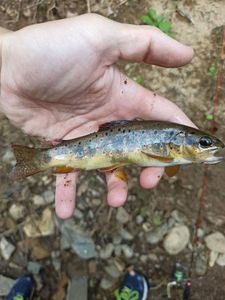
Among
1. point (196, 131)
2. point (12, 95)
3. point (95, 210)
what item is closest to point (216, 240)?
point (95, 210)

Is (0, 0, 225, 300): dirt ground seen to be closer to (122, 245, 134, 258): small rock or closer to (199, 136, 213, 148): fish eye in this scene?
Answer: (122, 245, 134, 258): small rock

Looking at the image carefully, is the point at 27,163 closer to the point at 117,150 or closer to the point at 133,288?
the point at 117,150

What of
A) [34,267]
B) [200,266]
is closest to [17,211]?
[34,267]

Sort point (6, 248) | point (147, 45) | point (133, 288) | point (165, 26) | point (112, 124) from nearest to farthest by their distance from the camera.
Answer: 1. point (147, 45)
2. point (112, 124)
3. point (133, 288)
4. point (6, 248)
5. point (165, 26)

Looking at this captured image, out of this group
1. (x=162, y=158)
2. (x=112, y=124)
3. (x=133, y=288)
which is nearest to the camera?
(x=162, y=158)

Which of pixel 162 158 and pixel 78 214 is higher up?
pixel 162 158

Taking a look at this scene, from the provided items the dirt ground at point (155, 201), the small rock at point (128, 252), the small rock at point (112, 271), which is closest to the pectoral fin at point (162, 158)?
the dirt ground at point (155, 201)

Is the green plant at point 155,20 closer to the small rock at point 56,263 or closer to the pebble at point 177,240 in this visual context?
the pebble at point 177,240

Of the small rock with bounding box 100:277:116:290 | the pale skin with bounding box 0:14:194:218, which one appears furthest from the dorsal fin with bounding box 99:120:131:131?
the small rock with bounding box 100:277:116:290
